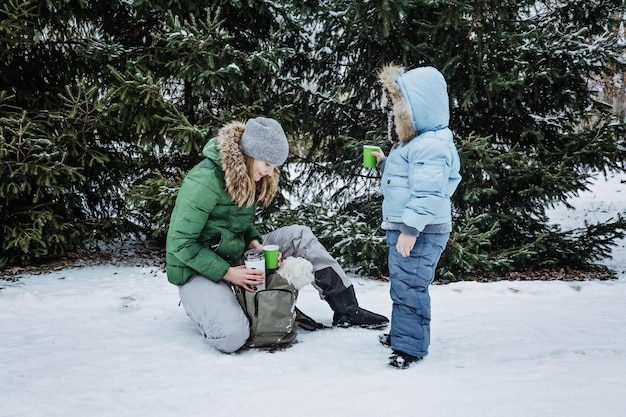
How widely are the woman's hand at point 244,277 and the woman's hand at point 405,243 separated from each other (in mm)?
1013

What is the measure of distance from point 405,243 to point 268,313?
43.0 inches

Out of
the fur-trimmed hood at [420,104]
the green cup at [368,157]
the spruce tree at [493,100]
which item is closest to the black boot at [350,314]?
the green cup at [368,157]

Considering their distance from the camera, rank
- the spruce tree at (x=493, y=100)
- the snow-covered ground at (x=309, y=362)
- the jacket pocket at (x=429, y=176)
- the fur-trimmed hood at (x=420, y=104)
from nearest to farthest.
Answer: the snow-covered ground at (x=309, y=362)
the jacket pocket at (x=429, y=176)
the fur-trimmed hood at (x=420, y=104)
the spruce tree at (x=493, y=100)

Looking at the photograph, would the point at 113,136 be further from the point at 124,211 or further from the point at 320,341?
the point at 320,341

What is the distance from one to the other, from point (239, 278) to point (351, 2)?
3.37 m

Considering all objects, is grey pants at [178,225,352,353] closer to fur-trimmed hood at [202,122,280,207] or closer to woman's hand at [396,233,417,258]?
fur-trimmed hood at [202,122,280,207]

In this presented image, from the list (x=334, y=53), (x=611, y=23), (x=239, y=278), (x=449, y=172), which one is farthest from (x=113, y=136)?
(x=611, y=23)

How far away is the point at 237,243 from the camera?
3.54m

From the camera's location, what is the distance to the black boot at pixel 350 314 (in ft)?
12.2

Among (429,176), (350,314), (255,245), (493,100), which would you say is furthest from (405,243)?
(493,100)

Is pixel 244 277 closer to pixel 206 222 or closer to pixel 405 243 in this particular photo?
pixel 206 222

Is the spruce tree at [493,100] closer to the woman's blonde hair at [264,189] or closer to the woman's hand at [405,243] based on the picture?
the woman's blonde hair at [264,189]

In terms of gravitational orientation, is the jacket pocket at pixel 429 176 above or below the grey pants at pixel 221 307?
above

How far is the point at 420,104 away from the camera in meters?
3.06
